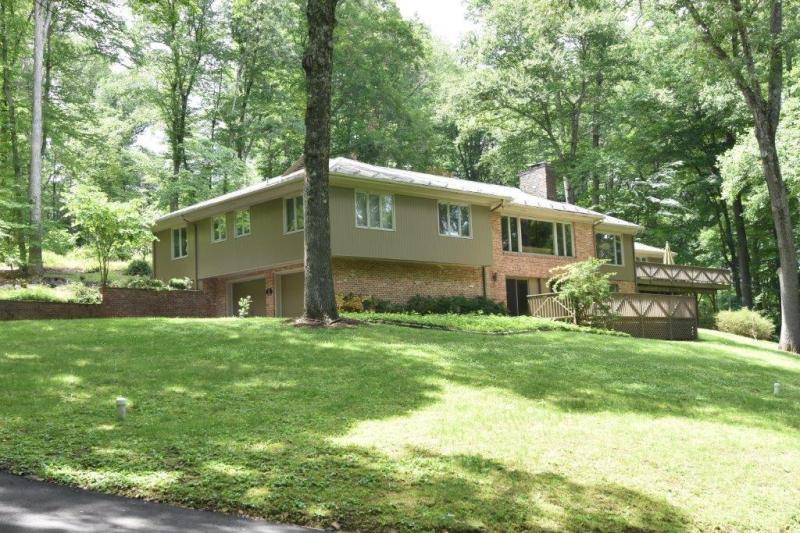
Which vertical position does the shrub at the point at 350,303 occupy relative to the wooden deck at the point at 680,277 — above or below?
below

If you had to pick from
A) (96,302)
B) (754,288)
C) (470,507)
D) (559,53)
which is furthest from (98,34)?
(754,288)

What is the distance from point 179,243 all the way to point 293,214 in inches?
304

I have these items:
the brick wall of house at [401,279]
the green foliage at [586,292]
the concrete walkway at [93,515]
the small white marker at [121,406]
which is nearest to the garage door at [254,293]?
the brick wall of house at [401,279]

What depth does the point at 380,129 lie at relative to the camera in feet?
127

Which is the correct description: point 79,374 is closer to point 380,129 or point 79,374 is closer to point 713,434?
point 713,434

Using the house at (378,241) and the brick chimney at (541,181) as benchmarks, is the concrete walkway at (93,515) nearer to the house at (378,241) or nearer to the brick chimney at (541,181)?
the house at (378,241)

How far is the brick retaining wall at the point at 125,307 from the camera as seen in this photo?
17.3m

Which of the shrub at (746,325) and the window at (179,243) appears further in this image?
the shrub at (746,325)

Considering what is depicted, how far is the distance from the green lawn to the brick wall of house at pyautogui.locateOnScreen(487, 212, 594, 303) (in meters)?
13.1

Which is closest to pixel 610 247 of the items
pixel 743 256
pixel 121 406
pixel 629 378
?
pixel 743 256

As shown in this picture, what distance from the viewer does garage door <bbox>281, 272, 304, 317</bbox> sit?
75.4ft

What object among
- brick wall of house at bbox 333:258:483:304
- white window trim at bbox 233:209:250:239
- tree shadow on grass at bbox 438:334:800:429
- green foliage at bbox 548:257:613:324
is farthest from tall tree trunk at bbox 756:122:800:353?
white window trim at bbox 233:209:250:239

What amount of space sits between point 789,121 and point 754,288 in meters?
21.2

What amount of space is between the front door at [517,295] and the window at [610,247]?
5374 millimetres
